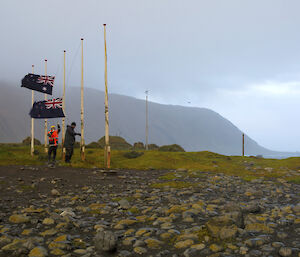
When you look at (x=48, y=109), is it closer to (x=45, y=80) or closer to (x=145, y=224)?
(x=45, y=80)

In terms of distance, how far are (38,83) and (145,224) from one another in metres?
22.5

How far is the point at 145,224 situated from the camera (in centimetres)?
745

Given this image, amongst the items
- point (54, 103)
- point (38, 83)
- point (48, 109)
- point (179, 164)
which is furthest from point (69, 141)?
point (179, 164)

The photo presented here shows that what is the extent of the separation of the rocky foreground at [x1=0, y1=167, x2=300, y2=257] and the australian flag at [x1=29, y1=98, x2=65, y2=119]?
1313cm

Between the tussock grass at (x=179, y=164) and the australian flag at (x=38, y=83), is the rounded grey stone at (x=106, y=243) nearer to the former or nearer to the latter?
the tussock grass at (x=179, y=164)

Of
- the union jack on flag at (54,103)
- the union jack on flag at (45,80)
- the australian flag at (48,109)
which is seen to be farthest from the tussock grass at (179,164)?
the union jack on flag at (45,80)

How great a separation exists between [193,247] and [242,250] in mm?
936

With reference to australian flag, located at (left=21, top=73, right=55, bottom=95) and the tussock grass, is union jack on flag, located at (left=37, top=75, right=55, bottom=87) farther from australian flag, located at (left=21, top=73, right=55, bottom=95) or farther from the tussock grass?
the tussock grass

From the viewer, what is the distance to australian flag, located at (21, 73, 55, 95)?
25.7m

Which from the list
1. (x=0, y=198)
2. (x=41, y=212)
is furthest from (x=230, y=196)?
(x=0, y=198)

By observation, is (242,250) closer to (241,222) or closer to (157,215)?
(241,222)

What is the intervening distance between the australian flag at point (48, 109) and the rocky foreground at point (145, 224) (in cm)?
1313

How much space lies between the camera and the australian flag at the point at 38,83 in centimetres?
2573

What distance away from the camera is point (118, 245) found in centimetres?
589
